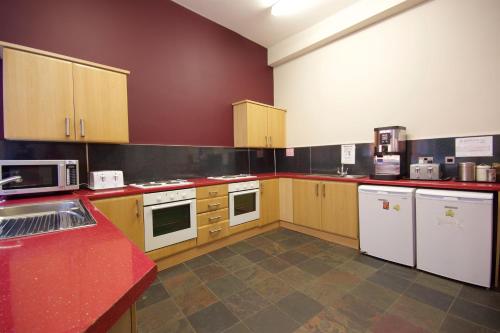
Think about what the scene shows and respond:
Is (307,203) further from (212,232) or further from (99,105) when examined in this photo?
(99,105)

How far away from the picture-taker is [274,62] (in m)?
4.04

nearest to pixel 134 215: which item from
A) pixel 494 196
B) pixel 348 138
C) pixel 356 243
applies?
pixel 356 243

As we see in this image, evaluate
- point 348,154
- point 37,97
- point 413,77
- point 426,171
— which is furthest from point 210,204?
point 413,77

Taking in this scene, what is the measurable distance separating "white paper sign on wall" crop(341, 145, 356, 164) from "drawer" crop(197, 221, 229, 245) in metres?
1.89

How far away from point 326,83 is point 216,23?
1.88m

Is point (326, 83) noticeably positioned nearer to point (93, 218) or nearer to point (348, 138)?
point (348, 138)

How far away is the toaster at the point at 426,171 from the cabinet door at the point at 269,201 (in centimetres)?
175

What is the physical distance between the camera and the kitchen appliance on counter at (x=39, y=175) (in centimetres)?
169

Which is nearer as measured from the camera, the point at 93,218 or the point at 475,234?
the point at 93,218

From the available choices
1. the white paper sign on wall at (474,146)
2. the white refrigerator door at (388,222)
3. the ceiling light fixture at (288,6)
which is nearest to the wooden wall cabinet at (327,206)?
the white refrigerator door at (388,222)

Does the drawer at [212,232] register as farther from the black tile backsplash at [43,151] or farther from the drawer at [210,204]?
the black tile backsplash at [43,151]

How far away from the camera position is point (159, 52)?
2818 mm

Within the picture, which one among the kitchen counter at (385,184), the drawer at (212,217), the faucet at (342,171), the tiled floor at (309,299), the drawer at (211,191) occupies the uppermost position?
the faucet at (342,171)

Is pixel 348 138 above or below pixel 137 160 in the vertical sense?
above
